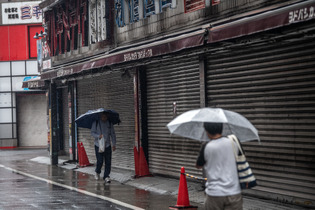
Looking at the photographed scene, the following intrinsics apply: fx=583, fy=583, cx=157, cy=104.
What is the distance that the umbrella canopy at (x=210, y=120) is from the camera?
5.93 meters

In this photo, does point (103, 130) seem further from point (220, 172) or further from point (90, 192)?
point (220, 172)

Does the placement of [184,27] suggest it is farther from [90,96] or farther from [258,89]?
[90,96]

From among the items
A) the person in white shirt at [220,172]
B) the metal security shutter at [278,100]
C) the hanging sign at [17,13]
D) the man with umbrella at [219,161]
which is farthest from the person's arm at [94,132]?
the hanging sign at [17,13]

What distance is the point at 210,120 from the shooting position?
5883 mm

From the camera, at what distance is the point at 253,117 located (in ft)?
35.8

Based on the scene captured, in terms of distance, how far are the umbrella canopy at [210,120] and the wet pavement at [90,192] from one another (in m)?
3.71

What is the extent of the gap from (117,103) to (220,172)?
38.5 feet

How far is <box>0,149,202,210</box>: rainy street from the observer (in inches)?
424

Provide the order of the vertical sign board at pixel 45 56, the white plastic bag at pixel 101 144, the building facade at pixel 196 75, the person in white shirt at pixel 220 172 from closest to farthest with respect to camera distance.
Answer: the person in white shirt at pixel 220 172 < the building facade at pixel 196 75 < the white plastic bag at pixel 101 144 < the vertical sign board at pixel 45 56

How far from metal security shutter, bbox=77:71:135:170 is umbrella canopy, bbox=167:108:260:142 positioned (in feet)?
32.4

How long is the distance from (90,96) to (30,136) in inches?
649

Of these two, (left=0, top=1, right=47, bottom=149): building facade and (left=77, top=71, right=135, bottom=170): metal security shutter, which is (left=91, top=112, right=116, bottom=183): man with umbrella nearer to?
(left=77, top=71, right=135, bottom=170): metal security shutter

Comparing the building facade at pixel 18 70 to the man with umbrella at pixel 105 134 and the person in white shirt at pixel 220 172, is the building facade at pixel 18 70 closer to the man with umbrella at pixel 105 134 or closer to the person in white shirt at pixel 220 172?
the man with umbrella at pixel 105 134

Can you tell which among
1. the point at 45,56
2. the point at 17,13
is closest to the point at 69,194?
the point at 45,56
